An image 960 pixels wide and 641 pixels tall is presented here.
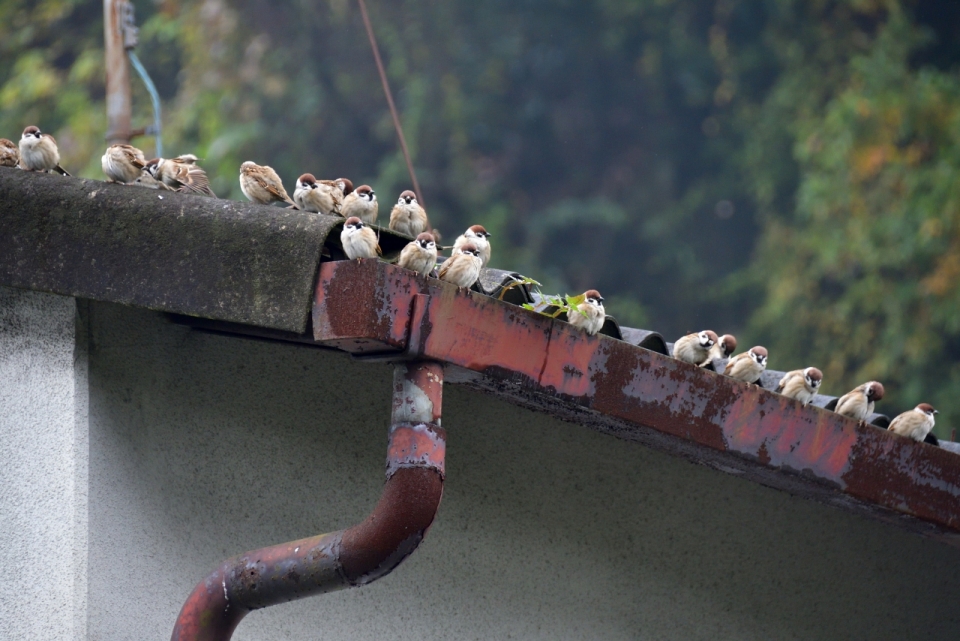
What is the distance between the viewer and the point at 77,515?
3465mm

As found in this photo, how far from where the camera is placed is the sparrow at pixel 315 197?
4.20 meters

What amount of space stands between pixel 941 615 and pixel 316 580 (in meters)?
2.70

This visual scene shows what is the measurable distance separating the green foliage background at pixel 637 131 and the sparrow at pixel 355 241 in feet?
45.8

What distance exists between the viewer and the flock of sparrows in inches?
134

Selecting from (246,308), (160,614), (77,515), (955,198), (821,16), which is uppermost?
(821,16)

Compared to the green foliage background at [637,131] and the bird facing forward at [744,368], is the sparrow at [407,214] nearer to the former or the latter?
the bird facing forward at [744,368]

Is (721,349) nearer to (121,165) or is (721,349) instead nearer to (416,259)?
(416,259)

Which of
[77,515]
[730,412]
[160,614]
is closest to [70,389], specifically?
[77,515]

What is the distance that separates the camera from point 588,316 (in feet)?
11.5

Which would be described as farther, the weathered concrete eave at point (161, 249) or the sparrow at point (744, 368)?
the sparrow at point (744, 368)

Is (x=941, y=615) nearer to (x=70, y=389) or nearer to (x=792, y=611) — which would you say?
(x=792, y=611)

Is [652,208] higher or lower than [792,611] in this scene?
higher

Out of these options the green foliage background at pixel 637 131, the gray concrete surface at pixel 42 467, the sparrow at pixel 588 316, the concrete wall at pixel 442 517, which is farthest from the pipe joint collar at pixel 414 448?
the green foliage background at pixel 637 131

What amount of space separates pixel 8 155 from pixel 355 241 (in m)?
1.26
